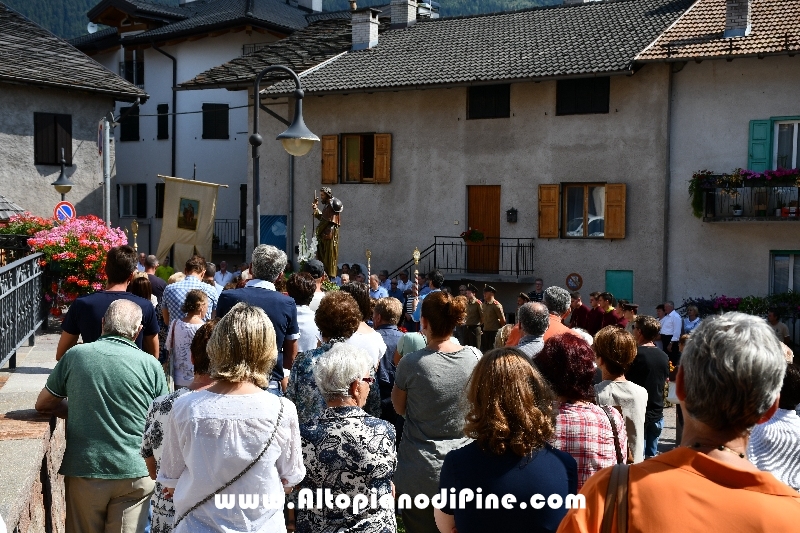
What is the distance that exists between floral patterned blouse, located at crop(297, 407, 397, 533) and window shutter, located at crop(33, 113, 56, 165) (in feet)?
93.2

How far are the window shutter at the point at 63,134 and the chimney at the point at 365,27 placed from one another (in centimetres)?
955

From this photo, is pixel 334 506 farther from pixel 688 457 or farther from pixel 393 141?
pixel 393 141

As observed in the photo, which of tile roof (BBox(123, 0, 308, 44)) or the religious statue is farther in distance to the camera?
tile roof (BBox(123, 0, 308, 44))

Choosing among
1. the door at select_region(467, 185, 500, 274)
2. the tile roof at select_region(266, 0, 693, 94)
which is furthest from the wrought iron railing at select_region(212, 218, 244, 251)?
the door at select_region(467, 185, 500, 274)

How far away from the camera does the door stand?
26141 millimetres

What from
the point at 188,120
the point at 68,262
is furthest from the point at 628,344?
the point at 188,120

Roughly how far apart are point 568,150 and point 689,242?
3.93 meters

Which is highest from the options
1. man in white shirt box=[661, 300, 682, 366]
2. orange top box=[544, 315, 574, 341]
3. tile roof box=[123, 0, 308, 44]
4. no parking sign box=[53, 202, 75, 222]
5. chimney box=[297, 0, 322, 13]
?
chimney box=[297, 0, 322, 13]

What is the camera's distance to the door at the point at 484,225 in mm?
26141

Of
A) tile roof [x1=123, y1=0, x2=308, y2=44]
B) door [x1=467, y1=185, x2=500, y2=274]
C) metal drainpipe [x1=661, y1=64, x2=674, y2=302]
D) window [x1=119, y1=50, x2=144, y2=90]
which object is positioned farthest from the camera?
window [x1=119, y1=50, x2=144, y2=90]

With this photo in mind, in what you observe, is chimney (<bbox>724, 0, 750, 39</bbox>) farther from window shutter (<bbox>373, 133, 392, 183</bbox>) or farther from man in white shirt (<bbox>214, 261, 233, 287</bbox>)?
man in white shirt (<bbox>214, 261, 233, 287</bbox>)

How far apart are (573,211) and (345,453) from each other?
21351 millimetres

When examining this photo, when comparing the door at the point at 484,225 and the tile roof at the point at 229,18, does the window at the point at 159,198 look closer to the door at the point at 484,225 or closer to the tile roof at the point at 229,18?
the tile roof at the point at 229,18

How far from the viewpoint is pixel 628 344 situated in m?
6.46
